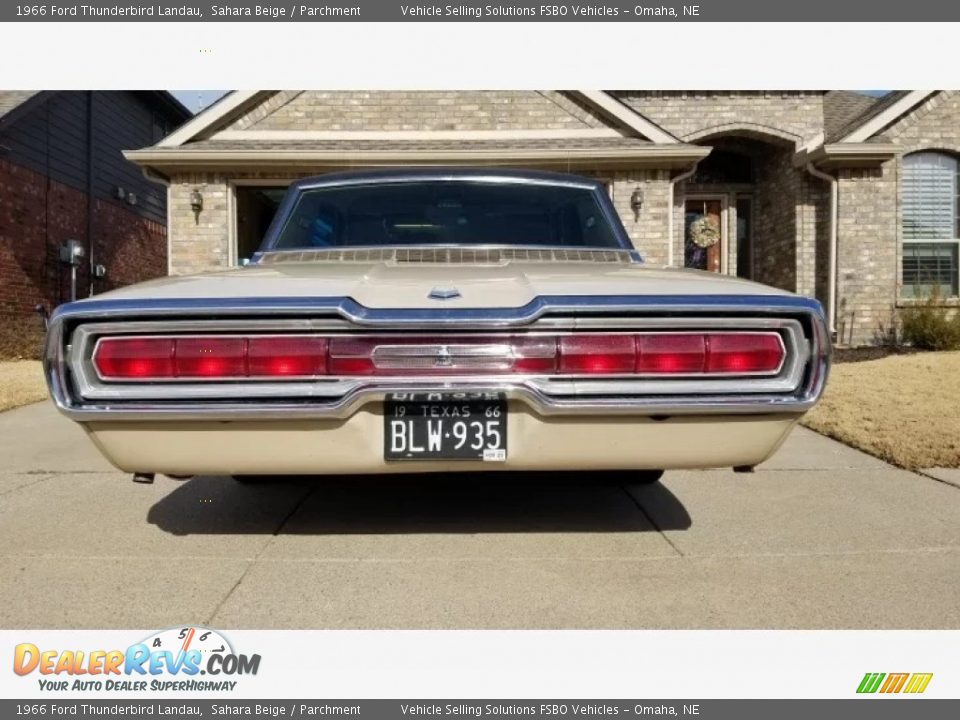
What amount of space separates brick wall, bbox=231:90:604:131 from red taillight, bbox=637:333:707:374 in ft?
27.7

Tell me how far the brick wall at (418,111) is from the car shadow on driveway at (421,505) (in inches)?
289

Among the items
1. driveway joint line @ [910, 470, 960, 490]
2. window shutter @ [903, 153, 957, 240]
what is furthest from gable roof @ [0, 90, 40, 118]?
window shutter @ [903, 153, 957, 240]

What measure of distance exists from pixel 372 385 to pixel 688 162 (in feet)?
28.3

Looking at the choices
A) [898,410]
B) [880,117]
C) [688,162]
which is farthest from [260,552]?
[880,117]

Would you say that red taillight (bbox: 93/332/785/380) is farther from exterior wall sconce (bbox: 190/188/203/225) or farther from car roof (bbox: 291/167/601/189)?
exterior wall sconce (bbox: 190/188/203/225)

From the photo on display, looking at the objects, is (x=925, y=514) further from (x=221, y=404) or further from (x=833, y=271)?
(x=833, y=271)

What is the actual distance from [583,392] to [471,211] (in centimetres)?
152

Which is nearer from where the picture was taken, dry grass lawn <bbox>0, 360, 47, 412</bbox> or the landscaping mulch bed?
dry grass lawn <bbox>0, 360, 47, 412</bbox>

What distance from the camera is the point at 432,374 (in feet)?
7.42

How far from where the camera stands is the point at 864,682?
1940 mm

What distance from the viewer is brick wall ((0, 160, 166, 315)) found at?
12.0 meters

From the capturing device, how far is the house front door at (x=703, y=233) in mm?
12289

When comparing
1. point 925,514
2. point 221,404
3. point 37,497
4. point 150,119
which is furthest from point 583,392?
point 150,119

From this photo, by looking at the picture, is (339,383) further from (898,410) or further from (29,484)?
(898,410)
